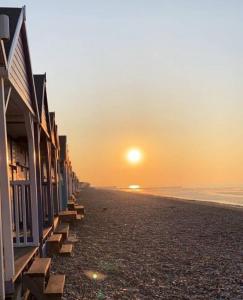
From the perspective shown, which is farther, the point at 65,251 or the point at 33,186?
the point at 65,251

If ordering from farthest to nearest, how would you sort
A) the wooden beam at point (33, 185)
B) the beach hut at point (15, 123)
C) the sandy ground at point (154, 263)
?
the wooden beam at point (33, 185) → the sandy ground at point (154, 263) → the beach hut at point (15, 123)

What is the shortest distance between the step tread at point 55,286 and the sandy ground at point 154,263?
39 cm

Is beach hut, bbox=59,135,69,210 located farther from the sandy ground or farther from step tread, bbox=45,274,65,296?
step tread, bbox=45,274,65,296

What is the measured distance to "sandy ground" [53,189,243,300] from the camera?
7988mm

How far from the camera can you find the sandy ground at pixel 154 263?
26.2 feet

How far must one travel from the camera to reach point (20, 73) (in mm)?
8031

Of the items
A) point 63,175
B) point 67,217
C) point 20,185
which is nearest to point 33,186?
point 20,185

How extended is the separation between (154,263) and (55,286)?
12.5 ft

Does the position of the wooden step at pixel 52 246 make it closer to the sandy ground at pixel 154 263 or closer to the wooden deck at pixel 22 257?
the sandy ground at pixel 154 263

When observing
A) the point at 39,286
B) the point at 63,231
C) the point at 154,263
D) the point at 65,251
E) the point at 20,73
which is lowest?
the point at 154,263

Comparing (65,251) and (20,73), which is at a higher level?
(20,73)

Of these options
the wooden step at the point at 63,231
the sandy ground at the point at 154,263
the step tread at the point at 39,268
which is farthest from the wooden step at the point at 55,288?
the wooden step at the point at 63,231

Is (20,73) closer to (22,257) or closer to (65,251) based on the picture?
(22,257)

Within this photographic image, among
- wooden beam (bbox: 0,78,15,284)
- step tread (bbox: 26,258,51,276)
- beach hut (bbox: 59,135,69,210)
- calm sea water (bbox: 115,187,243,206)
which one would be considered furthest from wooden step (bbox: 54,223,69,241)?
calm sea water (bbox: 115,187,243,206)
